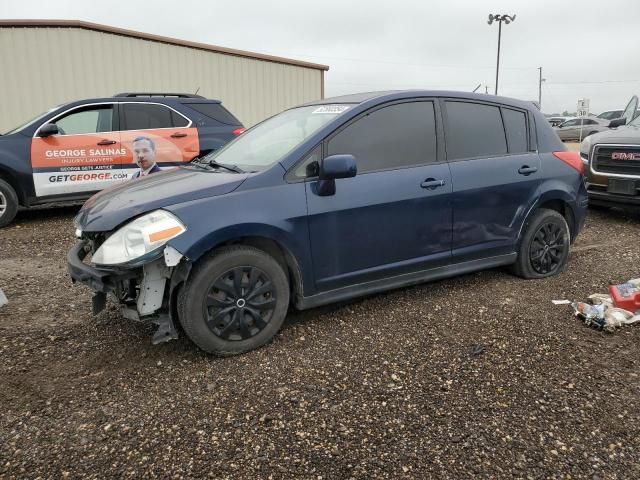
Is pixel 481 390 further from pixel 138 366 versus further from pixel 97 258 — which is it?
pixel 97 258

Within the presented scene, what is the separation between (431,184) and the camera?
3.73 meters

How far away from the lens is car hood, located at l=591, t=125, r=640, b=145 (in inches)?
262

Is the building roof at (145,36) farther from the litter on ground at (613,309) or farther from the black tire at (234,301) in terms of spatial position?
the litter on ground at (613,309)

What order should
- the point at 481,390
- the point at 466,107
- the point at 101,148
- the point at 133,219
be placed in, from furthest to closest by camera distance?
the point at 101,148 → the point at 466,107 → the point at 133,219 → the point at 481,390

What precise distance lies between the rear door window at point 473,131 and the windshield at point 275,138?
94 cm

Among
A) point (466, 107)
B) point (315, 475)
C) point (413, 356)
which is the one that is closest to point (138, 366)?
point (315, 475)

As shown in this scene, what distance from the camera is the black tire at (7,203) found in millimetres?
6641

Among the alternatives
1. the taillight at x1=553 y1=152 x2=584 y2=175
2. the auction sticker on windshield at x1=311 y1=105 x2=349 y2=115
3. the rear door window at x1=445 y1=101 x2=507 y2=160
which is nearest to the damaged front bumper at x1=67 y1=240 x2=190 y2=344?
the auction sticker on windshield at x1=311 y1=105 x2=349 y2=115

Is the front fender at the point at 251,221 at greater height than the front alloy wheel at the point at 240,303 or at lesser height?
greater

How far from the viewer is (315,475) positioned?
2.13 metres

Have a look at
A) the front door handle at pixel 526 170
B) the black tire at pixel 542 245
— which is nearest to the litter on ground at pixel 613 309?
the black tire at pixel 542 245

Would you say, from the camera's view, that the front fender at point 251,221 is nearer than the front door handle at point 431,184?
Yes

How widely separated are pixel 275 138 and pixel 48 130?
4.58m

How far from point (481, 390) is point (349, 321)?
3.79ft
